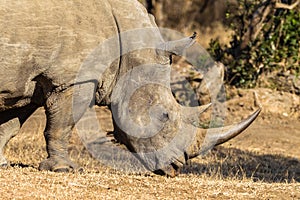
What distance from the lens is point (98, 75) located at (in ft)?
24.2

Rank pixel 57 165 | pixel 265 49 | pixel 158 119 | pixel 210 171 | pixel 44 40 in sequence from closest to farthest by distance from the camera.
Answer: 1. pixel 44 40
2. pixel 158 119
3. pixel 57 165
4. pixel 210 171
5. pixel 265 49

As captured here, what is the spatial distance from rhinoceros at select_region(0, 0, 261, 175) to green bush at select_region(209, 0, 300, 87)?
19.8ft

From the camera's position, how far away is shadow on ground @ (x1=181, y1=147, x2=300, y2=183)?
29.5ft

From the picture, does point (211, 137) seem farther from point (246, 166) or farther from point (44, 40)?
point (246, 166)

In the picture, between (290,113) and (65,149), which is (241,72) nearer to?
(290,113)

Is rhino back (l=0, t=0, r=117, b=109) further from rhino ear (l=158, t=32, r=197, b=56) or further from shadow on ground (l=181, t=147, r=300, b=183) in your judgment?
shadow on ground (l=181, t=147, r=300, b=183)

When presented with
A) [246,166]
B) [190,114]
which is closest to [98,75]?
[190,114]

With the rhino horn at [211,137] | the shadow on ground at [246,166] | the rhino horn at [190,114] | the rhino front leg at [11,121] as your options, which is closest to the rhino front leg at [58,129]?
the rhino front leg at [11,121]

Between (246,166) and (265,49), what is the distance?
4.03 meters

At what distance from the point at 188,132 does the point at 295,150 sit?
14.1 ft

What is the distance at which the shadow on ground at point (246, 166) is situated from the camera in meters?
8.98

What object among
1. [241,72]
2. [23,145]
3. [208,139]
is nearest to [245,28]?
[241,72]

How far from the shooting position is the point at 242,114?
506 inches

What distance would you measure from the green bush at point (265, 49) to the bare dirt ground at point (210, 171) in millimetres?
392
